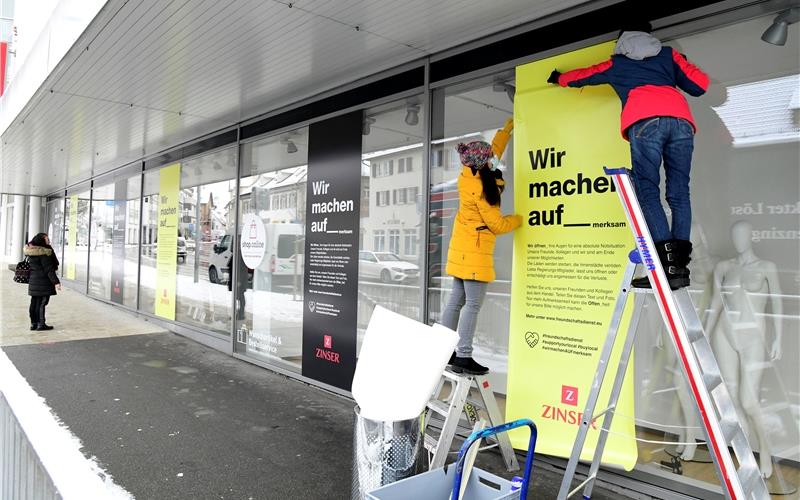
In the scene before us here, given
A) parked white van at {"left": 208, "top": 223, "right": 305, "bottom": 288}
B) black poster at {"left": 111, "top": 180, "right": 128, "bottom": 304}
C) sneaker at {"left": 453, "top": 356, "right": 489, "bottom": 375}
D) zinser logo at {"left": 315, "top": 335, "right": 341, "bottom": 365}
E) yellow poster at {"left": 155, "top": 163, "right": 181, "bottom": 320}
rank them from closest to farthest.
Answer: sneaker at {"left": 453, "top": 356, "right": 489, "bottom": 375}
zinser logo at {"left": 315, "top": 335, "right": 341, "bottom": 365}
parked white van at {"left": 208, "top": 223, "right": 305, "bottom": 288}
yellow poster at {"left": 155, "top": 163, "right": 181, "bottom": 320}
black poster at {"left": 111, "top": 180, "right": 128, "bottom": 304}

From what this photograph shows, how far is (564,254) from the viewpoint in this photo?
3.53 m

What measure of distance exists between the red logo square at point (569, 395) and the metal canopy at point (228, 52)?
251 cm

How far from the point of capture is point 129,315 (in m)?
10.6

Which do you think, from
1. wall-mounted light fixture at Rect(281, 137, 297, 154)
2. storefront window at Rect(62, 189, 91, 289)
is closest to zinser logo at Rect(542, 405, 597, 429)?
wall-mounted light fixture at Rect(281, 137, 297, 154)

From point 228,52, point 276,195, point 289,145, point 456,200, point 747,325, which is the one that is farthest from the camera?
point 276,195

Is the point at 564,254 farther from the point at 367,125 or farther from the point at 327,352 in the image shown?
the point at 327,352

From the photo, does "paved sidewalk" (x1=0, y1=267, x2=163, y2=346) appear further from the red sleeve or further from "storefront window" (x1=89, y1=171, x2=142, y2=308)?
the red sleeve

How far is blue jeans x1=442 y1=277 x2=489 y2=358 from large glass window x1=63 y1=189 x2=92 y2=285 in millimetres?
13194

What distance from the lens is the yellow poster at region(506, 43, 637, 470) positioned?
3.31 m

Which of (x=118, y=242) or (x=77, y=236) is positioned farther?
(x=77, y=236)

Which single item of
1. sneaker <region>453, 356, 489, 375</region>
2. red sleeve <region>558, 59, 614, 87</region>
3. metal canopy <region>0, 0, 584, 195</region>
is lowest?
sneaker <region>453, 356, 489, 375</region>

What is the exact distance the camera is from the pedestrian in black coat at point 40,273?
8.42m

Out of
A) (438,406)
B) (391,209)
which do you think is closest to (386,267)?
(391,209)

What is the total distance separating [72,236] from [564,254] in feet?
51.8
